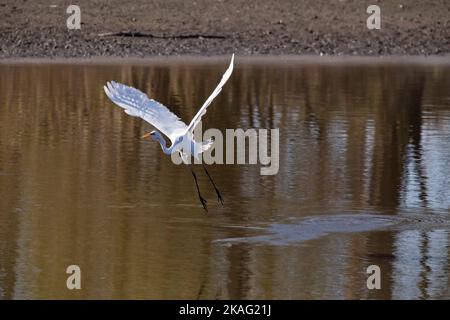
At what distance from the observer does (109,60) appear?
24234 millimetres

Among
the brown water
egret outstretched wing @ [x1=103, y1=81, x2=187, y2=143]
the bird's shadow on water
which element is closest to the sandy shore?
the brown water

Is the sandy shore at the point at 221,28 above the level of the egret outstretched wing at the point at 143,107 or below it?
above

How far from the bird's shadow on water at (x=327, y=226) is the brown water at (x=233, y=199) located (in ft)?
0.06

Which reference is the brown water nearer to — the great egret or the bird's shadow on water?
the bird's shadow on water

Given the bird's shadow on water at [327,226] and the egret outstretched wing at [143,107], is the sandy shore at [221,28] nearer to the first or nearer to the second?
the egret outstretched wing at [143,107]

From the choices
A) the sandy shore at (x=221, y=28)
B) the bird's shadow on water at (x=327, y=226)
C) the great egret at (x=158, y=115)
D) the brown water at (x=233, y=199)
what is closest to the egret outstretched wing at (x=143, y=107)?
the great egret at (x=158, y=115)

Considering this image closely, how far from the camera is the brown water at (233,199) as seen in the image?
9.58m

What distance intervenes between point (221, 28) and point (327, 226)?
611 inches

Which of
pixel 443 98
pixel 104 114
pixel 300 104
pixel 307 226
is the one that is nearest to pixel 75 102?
pixel 104 114

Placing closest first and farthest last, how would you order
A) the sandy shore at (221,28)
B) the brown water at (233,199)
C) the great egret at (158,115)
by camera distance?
1. the brown water at (233,199)
2. the great egret at (158,115)
3. the sandy shore at (221,28)

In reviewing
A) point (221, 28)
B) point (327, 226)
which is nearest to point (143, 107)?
point (327, 226)

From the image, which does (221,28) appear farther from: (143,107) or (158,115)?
(143,107)

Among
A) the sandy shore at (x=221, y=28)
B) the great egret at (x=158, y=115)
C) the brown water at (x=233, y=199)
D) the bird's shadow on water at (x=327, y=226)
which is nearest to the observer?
the brown water at (x=233, y=199)

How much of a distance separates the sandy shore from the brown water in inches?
158
